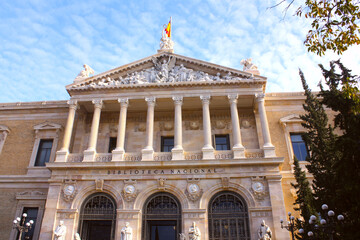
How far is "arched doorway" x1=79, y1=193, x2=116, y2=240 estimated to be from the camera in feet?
63.2

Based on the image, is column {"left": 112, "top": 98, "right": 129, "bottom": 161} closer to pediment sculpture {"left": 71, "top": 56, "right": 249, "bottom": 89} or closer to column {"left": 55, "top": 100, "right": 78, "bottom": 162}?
pediment sculpture {"left": 71, "top": 56, "right": 249, "bottom": 89}

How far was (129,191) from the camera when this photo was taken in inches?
761

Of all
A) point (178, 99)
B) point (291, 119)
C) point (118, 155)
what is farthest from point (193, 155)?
point (291, 119)

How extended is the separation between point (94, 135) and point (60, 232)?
642 centimetres

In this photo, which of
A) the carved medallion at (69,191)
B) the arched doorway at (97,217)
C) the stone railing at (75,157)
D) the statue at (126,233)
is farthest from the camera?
the stone railing at (75,157)

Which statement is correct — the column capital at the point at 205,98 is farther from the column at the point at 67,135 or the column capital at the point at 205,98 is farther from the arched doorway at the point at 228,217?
the column at the point at 67,135

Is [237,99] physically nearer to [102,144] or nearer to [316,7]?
[102,144]

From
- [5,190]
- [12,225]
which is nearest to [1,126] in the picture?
[5,190]

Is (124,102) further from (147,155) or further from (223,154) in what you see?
(223,154)

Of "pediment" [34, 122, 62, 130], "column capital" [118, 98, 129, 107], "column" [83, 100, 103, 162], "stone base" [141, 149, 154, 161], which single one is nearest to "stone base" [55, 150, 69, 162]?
"column" [83, 100, 103, 162]

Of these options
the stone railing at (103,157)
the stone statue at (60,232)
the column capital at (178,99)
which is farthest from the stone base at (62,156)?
the column capital at (178,99)

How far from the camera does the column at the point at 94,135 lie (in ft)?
67.8

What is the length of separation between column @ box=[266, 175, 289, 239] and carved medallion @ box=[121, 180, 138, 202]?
7929 millimetres

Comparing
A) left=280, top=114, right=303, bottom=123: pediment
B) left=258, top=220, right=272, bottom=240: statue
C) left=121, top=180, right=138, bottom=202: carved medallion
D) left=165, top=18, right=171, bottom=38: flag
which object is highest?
left=165, top=18, right=171, bottom=38: flag
